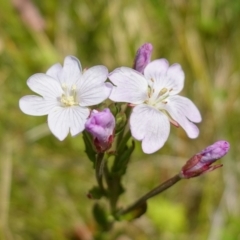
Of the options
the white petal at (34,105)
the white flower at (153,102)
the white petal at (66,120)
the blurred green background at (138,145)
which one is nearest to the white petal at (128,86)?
the white flower at (153,102)

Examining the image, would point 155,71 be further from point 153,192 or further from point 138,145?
point 138,145

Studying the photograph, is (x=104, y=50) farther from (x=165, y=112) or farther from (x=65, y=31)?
(x=165, y=112)

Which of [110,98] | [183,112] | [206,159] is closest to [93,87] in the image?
[110,98]

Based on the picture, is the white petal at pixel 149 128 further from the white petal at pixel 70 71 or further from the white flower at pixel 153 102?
the white petal at pixel 70 71

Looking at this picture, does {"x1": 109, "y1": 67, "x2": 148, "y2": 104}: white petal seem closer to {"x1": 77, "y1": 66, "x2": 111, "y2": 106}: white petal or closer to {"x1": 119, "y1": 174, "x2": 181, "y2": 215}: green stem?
{"x1": 77, "y1": 66, "x2": 111, "y2": 106}: white petal

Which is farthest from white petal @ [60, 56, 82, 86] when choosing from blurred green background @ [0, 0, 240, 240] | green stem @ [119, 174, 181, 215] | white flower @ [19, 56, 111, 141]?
blurred green background @ [0, 0, 240, 240]

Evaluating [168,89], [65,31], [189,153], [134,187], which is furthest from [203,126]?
[168,89]
